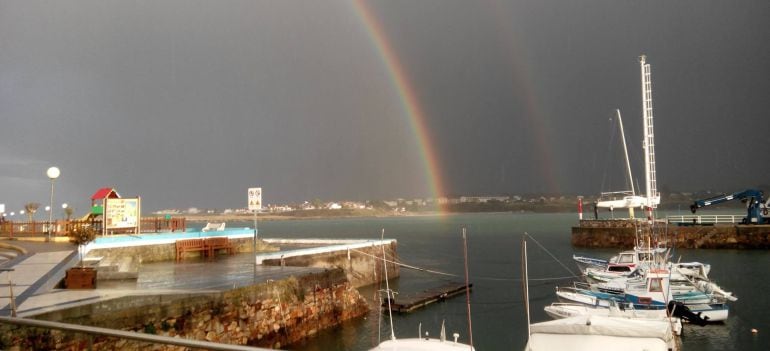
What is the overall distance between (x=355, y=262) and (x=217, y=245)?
9.62 m

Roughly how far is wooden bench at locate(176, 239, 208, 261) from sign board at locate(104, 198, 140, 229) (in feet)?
9.80

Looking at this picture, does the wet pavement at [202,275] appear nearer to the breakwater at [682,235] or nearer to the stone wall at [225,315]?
the stone wall at [225,315]

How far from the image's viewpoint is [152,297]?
591 inches

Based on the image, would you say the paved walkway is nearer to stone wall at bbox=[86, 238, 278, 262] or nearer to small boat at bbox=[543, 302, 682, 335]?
stone wall at bbox=[86, 238, 278, 262]

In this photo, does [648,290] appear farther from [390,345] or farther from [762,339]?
[390,345]

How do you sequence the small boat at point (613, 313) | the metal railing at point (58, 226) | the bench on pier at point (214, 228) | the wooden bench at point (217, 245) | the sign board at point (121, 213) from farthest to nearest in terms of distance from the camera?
1. the bench on pier at point (214, 228)
2. the metal railing at point (58, 226)
3. the wooden bench at point (217, 245)
4. the sign board at point (121, 213)
5. the small boat at point (613, 313)

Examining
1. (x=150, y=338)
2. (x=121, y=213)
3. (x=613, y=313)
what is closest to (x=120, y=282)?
(x=121, y=213)

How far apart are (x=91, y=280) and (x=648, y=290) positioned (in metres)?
25.6

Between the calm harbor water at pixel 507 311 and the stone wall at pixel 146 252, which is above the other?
the stone wall at pixel 146 252

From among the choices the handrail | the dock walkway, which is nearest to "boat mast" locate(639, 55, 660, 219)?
the dock walkway

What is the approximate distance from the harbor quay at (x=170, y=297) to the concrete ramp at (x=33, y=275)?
3cm

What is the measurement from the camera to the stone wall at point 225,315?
489 inches

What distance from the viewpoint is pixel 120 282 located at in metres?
18.6

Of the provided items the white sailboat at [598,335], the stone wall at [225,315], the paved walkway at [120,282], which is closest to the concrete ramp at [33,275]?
the paved walkway at [120,282]
